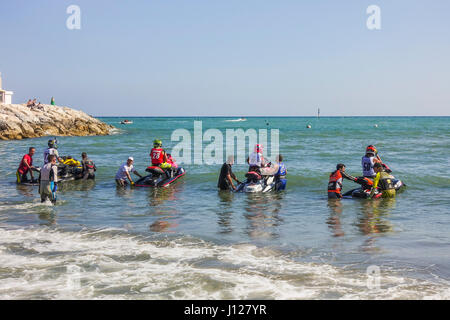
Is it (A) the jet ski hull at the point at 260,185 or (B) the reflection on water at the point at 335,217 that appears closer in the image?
(B) the reflection on water at the point at 335,217

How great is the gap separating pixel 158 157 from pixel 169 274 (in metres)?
11.3

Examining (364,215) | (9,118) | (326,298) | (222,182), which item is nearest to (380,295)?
(326,298)

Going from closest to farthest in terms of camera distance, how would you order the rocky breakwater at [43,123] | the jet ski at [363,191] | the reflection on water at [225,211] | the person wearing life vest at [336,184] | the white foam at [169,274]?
the white foam at [169,274] < the reflection on water at [225,211] < the jet ski at [363,191] < the person wearing life vest at [336,184] < the rocky breakwater at [43,123]

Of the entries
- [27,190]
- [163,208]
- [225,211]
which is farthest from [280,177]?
[27,190]

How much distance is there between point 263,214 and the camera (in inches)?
507

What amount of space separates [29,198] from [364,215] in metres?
11.0

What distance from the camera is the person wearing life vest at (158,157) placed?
18578 millimetres

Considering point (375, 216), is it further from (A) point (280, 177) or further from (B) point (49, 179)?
(B) point (49, 179)

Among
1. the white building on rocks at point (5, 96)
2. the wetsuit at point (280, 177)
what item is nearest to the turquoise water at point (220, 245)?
the wetsuit at point (280, 177)

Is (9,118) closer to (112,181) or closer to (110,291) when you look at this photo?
(112,181)

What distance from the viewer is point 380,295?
6.78 metres

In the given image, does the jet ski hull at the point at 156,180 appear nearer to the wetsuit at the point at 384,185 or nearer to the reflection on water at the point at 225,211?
Result: the reflection on water at the point at 225,211

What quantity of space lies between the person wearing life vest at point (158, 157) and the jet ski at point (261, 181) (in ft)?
12.6

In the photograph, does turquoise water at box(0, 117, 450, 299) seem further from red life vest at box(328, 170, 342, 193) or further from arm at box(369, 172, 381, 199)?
red life vest at box(328, 170, 342, 193)
